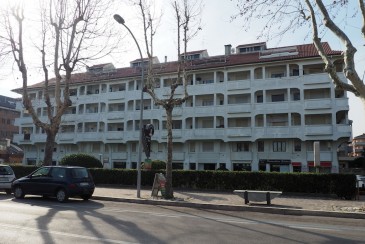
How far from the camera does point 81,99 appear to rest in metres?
58.5

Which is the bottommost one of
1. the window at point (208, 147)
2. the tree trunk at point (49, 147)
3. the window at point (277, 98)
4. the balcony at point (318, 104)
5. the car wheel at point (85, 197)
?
the car wheel at point (85, 197)

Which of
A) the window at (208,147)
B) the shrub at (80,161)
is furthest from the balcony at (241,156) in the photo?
the shrub at (80,161)

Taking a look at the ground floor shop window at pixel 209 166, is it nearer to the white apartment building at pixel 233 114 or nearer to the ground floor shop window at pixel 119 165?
the white apartment building at pixel 233 114

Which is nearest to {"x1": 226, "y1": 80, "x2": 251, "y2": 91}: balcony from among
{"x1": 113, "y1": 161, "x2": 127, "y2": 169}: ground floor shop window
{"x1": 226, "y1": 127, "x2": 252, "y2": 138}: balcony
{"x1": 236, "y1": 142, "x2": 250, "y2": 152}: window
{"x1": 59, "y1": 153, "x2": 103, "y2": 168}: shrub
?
{"x1": 226, "y1": 127, "x2": 252, "y2": 138}: balcony

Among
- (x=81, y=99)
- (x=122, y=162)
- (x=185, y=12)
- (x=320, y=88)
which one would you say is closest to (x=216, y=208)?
(x=185, y=12)

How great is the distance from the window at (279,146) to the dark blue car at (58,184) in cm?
3250

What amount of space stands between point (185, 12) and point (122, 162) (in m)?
39.7

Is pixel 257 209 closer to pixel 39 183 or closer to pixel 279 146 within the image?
pixel 39 183

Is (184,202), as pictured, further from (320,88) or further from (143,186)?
(320,88)

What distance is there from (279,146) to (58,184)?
112ft

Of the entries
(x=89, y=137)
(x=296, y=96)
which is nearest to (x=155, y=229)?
(x=296, y=96)

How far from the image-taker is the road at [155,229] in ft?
25.0

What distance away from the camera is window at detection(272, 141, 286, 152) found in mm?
44622

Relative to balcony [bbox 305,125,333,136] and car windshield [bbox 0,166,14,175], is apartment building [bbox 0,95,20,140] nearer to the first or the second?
balcony [bbox 305,125,333,136]
